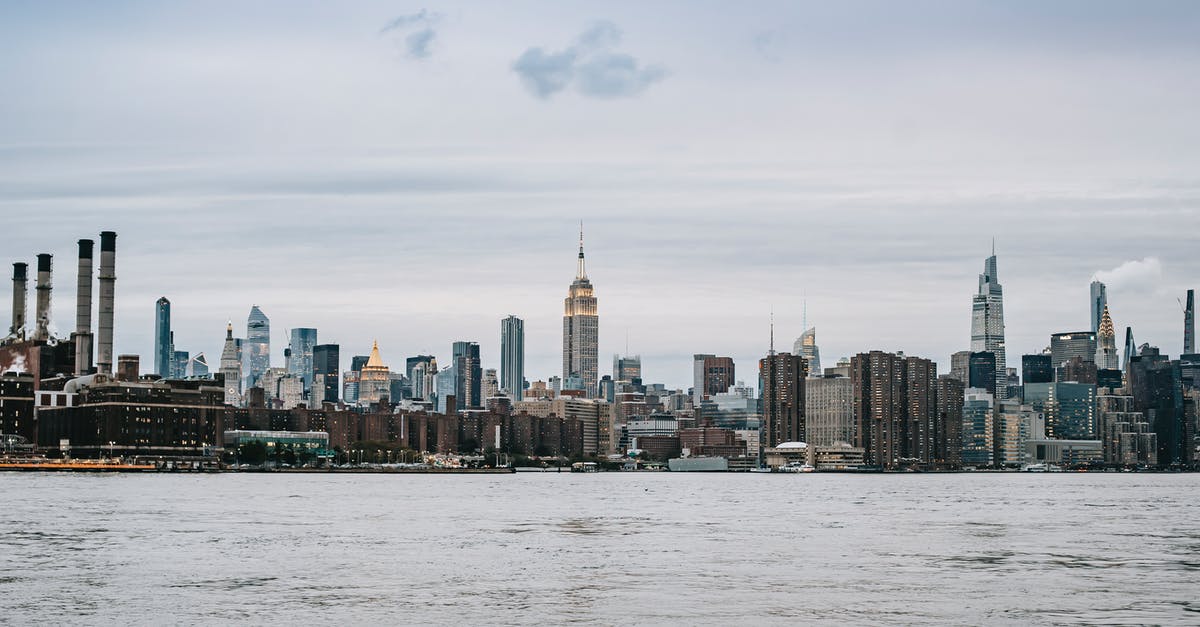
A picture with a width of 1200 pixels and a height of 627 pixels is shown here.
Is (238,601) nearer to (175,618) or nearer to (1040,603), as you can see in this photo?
(175,618)

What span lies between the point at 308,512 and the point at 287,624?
82336 millimetres

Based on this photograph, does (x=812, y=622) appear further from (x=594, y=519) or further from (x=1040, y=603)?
(x=594, y=519)

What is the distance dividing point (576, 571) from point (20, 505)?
8543 cm

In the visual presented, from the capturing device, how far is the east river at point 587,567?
5947 cm

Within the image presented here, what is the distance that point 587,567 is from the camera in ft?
256

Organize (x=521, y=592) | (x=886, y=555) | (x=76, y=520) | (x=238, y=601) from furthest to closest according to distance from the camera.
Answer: (x=76, y=520)
(x=886, y=555)
(x=521, y=592)
(x=238, y=601)

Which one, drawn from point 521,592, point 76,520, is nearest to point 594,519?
point 76,520

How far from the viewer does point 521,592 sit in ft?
218

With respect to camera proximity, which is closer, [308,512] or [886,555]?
[886,555]

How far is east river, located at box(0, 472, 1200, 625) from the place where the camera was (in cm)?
5947

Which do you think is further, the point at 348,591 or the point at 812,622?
the point at 348,591

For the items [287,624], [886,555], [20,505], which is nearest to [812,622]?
[287,624]

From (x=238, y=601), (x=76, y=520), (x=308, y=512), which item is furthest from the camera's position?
(x=308, y=512)

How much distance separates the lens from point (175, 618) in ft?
188
